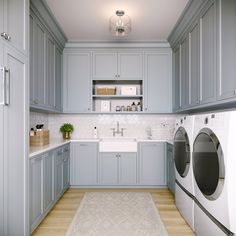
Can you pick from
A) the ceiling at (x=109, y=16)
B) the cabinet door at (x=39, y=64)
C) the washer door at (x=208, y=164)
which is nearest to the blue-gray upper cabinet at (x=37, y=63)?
the cabinet door at (x=39, y=64)

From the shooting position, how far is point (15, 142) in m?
1.99

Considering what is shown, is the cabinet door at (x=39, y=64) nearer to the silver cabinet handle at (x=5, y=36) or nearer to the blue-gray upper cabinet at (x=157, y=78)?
the silver cabinet handle at (x=5, y=36)

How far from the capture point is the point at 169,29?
12.4 ft

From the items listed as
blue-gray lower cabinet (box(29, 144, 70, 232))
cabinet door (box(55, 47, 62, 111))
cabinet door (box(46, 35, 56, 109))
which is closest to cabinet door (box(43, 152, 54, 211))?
blue-gray lower cabinet (box(29, 144, 70, 232))

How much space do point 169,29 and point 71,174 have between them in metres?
2.93

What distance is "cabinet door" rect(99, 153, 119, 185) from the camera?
13.4 ft

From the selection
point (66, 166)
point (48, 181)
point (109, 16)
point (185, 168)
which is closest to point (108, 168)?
point (66, 166)

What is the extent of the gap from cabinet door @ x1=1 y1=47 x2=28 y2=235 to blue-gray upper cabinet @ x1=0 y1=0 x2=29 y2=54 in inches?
3.6

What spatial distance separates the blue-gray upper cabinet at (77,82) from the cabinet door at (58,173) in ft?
3.67

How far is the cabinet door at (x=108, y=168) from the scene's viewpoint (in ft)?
13.4

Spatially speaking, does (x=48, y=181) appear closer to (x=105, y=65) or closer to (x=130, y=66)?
(x=105, y=65)

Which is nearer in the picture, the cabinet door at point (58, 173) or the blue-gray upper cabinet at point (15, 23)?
the blue-gray upper cabinet at point (15, 23)

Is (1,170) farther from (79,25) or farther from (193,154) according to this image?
(79,25)

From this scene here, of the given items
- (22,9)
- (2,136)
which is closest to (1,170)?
(2,136)
